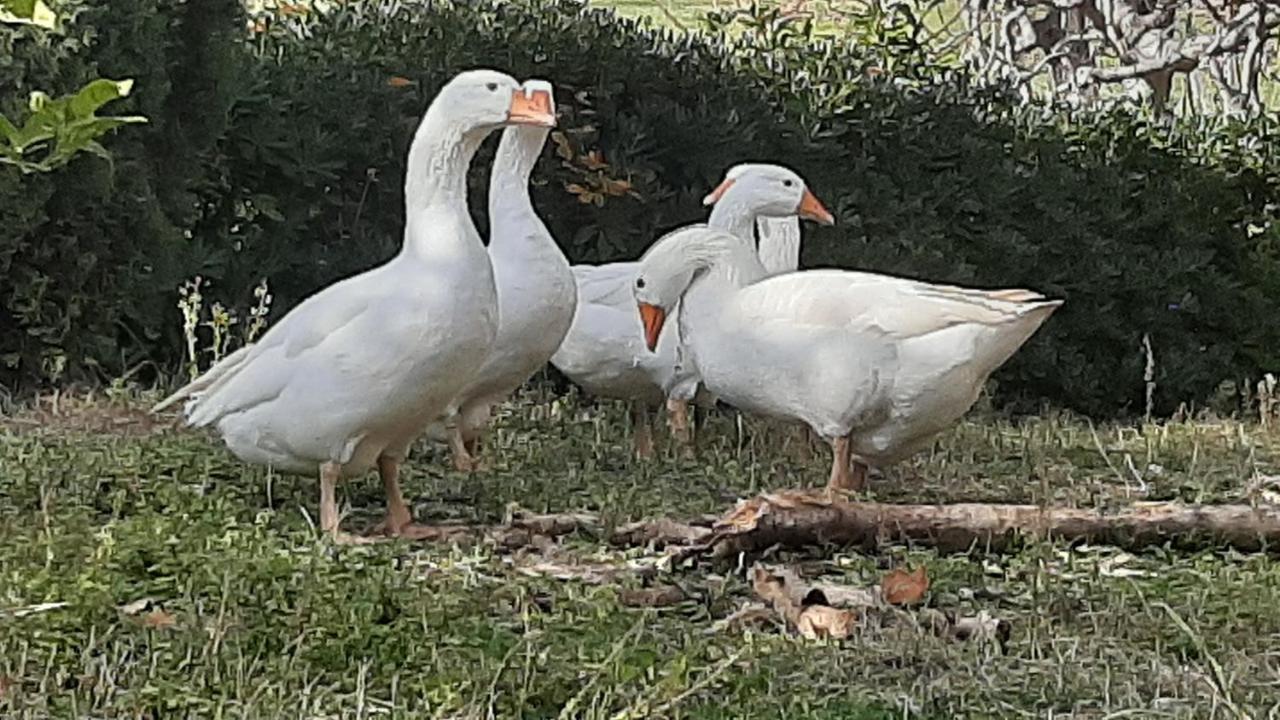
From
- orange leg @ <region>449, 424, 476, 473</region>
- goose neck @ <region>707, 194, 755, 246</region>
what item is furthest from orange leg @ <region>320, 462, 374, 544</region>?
goose neck @ <region>707, 194, 755, 246</region>

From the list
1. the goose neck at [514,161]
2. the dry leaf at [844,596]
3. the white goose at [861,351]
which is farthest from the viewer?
the goose neck at [514,161]

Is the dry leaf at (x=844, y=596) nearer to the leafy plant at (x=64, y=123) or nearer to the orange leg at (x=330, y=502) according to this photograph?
the orange leg at (x=330, y=502)

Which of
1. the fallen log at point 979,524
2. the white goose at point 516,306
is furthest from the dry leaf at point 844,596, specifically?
the white goose at point 516,306

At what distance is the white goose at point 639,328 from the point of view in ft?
21.7

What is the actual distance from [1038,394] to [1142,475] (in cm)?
380

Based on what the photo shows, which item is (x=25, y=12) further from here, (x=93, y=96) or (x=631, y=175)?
(x=631, y=175)

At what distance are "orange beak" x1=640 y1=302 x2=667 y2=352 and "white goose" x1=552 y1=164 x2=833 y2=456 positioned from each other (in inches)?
17.1

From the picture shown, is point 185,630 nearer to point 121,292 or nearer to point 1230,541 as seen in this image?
point 1230,541

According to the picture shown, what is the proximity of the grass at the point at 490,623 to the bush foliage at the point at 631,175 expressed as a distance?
2.14m

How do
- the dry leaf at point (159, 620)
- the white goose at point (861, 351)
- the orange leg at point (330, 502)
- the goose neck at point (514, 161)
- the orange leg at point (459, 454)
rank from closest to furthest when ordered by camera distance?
the dry leaf at point (159, 620) < the orange leg at point (330, 502) < the white goose at point (861, 351) < the orange leg at point (459, 454) < the goose neck at point (514, 161)

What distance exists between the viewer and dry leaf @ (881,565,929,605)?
14.4 ft

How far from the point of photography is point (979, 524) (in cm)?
500

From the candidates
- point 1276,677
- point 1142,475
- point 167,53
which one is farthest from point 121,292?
point 1276,677

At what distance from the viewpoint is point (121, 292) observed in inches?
311
